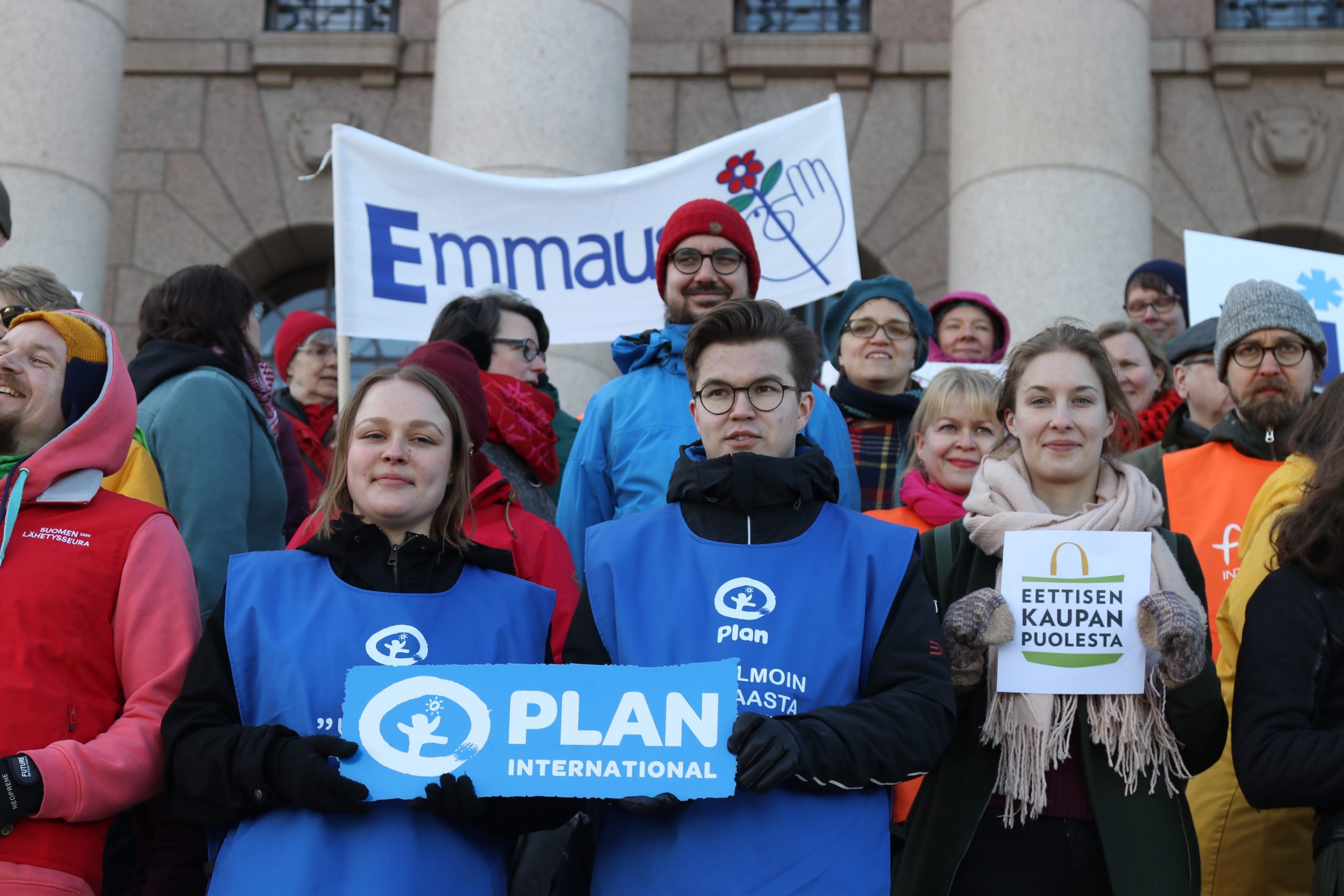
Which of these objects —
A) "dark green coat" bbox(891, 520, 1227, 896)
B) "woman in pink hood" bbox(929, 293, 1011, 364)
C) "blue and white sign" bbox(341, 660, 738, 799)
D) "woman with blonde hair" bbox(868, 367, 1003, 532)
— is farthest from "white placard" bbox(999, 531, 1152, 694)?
"woman in pink hood" bbox(929, 293, 1011, 364)

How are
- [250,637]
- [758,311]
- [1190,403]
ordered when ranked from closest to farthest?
[250,637] < [758,311] < [1190,403]

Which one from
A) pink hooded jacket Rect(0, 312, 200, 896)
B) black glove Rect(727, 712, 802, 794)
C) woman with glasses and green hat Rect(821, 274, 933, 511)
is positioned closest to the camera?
black glove Rect(727, 712, 802, 794)

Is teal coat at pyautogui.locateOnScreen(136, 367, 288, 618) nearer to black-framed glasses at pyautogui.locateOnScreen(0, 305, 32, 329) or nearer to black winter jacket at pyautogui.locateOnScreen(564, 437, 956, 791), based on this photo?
black-framed glasses at pyautogui.locateOnScreen(0, 305, 32, 329)

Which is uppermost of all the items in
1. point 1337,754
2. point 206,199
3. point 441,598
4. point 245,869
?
point 206,199

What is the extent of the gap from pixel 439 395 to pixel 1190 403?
3365 millimetres

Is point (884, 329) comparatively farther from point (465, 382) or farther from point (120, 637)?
point (120, 637)

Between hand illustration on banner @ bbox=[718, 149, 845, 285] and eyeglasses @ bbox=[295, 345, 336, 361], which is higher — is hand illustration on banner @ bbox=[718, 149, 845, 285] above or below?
above

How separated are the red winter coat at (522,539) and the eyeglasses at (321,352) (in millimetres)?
2990

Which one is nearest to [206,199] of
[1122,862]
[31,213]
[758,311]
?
[31,213]

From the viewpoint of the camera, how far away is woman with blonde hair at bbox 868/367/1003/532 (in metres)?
4.84

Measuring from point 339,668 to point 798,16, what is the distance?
1033 cm

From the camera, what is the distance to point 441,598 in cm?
352

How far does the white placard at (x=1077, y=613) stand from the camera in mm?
3627

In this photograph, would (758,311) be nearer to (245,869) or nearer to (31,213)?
(245,869)
